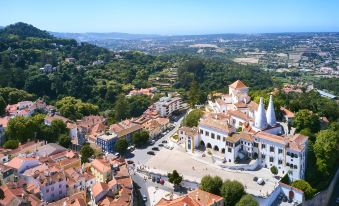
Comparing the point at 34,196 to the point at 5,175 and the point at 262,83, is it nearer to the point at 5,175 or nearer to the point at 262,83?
the point at 5,175

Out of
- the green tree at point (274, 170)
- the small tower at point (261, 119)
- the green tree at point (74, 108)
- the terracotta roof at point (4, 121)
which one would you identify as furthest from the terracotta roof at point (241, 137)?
the terracotta roof at point (4, 121)

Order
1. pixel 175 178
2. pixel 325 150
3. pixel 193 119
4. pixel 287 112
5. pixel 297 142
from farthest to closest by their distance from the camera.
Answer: pixel 193 119 < pixel 287 112 < pixel 325 150 < pixel 297 142 < pixel 175 178

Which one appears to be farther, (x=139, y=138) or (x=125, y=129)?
(x=125, y=129)

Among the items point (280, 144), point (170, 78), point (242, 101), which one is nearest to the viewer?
point (280, 144)

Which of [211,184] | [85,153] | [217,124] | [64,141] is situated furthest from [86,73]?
[211,184]

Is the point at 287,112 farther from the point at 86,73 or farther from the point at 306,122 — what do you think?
the point at 86,73

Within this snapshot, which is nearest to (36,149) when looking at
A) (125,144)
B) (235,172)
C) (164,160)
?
(125,144)
